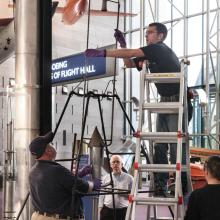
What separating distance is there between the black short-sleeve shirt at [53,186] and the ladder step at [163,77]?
1.28 m

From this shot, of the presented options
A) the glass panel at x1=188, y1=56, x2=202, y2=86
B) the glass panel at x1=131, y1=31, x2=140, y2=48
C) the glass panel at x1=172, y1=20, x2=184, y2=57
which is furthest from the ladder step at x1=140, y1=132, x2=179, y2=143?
the glass panel at x1=131, y1=31, x2=140, y2=48

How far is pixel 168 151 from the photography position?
18.7 ft

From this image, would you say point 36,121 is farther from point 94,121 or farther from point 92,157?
point 94,121

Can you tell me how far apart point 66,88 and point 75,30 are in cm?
256

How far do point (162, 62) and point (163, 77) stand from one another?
500 mm

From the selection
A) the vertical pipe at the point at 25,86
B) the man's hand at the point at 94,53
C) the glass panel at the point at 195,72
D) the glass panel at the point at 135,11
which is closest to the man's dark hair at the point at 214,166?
the man's hand at the point at 94,53

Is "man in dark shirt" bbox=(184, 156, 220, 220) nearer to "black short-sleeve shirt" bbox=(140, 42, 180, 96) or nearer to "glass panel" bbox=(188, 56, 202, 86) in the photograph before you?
"black short-sleeve shirt" bbox=(140, 42, 180, 96)

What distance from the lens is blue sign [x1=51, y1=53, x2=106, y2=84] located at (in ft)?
24.2

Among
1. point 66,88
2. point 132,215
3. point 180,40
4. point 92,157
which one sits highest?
point 180,40

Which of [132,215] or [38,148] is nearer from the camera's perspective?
[132,215]

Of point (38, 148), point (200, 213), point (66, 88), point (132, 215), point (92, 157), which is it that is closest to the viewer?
point (200, 213)

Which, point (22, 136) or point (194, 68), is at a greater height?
point (194, 68)

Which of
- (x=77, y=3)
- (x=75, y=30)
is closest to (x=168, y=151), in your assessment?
(x=77, y=3)

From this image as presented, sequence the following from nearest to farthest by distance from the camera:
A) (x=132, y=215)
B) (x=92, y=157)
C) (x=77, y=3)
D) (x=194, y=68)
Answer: (x=132, y=215)
(x=92, y=157)
(x=77, y=3)
(x=194, y=68)
